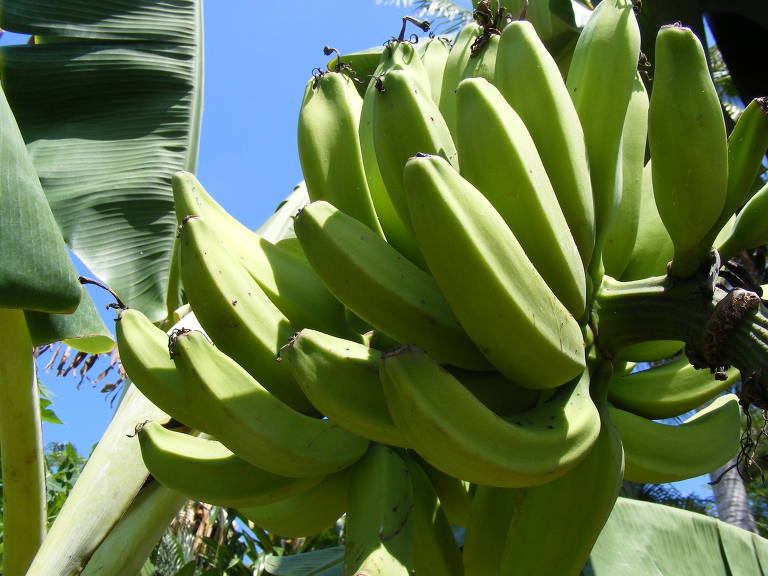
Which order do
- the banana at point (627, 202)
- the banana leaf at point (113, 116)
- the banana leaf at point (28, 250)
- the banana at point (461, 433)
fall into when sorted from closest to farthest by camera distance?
the banana at point (461, 433) < the banana at point (627, 202) < the banana leaf at point (28, 250) < the banana leaf at point (113, 116)

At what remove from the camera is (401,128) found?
3.40ft

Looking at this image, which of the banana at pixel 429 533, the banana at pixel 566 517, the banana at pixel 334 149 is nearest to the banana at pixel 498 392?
the banana at pixel 566 517

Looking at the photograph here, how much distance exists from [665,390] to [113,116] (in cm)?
198

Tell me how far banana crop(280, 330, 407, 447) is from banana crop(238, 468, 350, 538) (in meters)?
0.26

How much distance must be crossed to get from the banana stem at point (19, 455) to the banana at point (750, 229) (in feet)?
5.27

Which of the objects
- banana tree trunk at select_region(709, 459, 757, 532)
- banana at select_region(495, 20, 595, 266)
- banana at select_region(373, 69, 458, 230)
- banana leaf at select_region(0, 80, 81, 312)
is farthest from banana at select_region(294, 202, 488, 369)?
banana tree trunk at select_region(709, 459, 757, 532)

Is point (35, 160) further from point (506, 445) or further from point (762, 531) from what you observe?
point (762, 531)

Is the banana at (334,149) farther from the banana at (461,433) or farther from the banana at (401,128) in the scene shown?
the banana at (461,433)

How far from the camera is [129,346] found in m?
1.16

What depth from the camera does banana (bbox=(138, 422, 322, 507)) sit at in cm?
113

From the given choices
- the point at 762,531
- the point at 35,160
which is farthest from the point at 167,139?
the point at 762,531

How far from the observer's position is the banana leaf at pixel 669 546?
5.82 ft

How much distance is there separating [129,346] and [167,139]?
1397mm

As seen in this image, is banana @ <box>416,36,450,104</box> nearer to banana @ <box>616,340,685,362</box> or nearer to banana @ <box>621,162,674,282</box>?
banana @ <box>621,162,674,282</box>
